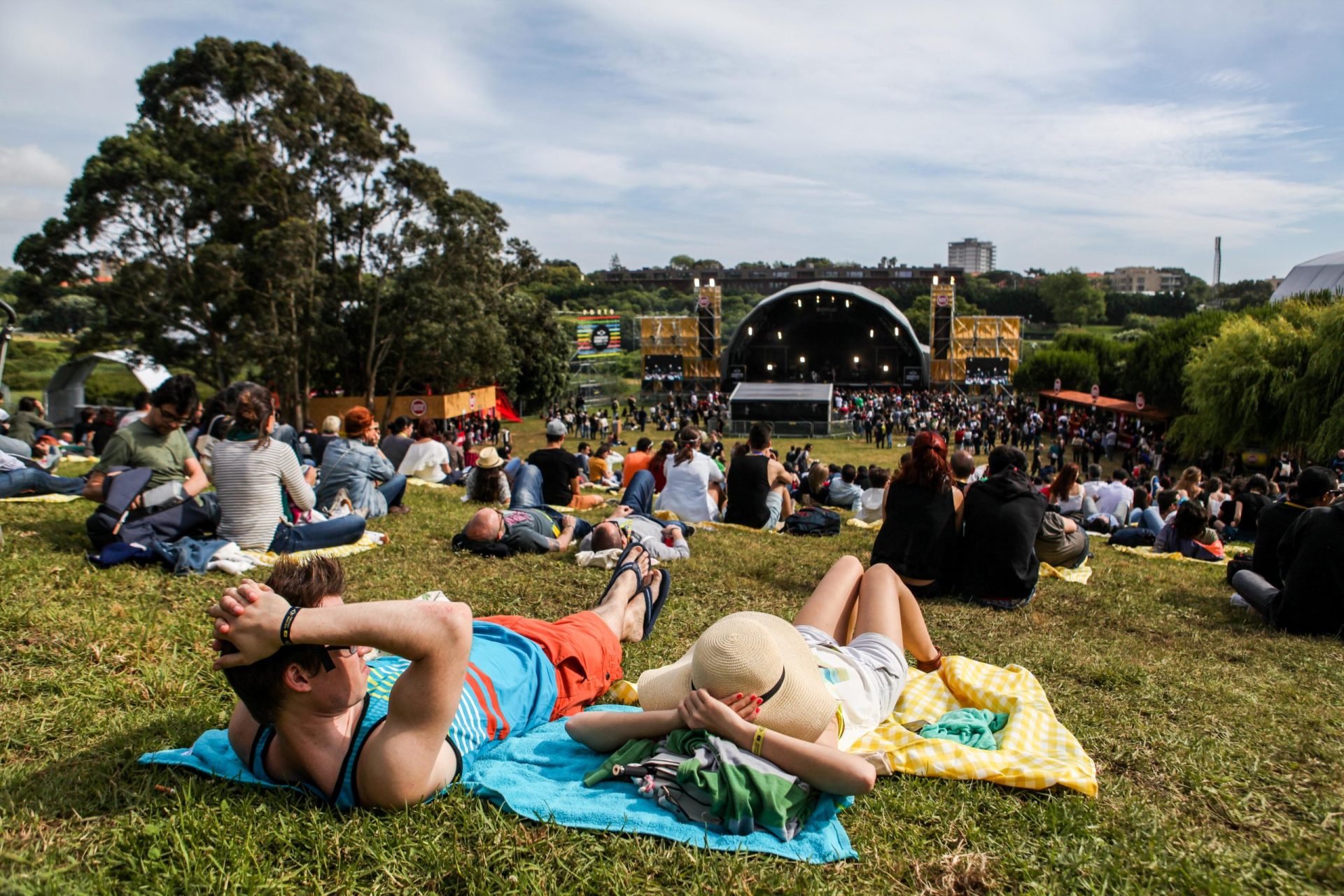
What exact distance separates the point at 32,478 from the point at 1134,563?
31.5 feet

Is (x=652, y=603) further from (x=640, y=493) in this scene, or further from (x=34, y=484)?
(x=34, y=484)

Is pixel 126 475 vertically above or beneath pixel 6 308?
beneath

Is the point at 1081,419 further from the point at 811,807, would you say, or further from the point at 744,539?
the point at 811,807

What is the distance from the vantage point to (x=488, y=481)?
7633mm

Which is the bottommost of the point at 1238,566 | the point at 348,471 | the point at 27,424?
the point at 1238,566

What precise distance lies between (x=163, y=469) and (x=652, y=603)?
3292 mm

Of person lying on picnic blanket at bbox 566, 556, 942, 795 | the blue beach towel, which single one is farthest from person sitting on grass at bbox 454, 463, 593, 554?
person lying on picnic blanket at bbox 566, 556, 942, 795

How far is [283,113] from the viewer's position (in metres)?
21.4

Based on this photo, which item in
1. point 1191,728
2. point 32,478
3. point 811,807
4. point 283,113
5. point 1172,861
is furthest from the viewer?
point 283,113

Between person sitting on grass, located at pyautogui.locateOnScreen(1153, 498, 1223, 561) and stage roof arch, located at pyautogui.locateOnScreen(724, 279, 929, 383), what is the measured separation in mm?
37555

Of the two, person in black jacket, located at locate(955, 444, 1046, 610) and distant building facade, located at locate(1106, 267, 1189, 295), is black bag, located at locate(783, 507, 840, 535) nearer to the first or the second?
person in black jacket, located at locate(955, 444, 1046, 610)

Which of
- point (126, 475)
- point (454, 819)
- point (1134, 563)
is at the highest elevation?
point (126, 475)

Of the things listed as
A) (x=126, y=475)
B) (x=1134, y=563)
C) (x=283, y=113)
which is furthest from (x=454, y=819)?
(x=283, y=113)

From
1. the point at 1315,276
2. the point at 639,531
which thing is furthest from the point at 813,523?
the point at 1315,276
